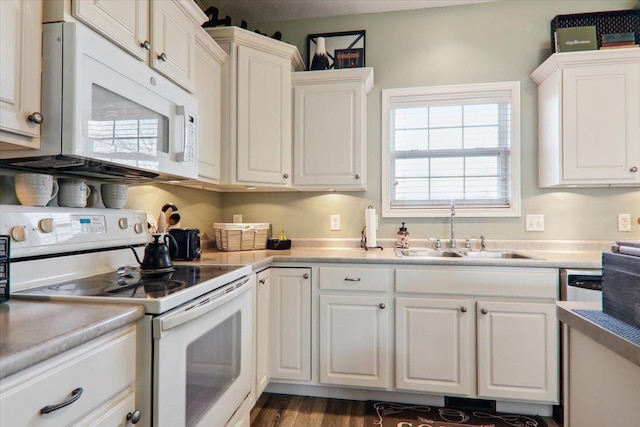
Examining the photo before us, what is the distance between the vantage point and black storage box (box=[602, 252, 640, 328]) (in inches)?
29.4

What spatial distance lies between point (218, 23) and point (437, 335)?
96.8 inches

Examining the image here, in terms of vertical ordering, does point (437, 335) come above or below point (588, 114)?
below

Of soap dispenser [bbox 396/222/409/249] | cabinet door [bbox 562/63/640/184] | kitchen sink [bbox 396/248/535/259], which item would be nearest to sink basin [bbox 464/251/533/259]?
kitchen sink [bbox 396/248/535/259]

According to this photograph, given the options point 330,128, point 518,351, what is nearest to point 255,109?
point 330,128

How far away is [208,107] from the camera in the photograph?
2074 millimetres

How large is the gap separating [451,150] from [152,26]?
2.13 meters

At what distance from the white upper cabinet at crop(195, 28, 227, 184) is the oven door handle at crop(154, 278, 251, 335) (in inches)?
31.0

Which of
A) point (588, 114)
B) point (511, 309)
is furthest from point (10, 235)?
point (588, 114)

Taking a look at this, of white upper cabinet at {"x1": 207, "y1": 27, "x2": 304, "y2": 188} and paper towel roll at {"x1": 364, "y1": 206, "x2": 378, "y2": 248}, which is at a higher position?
white upper cabinet at {"x1": 207, "y1": 27, "x2": 304, "y2": 188}

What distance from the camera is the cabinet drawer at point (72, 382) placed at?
0.63 metres

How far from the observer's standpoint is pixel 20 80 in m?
0.99

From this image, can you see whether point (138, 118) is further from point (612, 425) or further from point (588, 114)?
point (588, 114)

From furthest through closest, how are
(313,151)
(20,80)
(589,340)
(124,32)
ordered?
(313,151) → (124,32) → (20,80) → (589,340)

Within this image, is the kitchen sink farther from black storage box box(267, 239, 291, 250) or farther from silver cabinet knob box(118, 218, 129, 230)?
silver cabinet knob box(118, 218, 129, 230)
